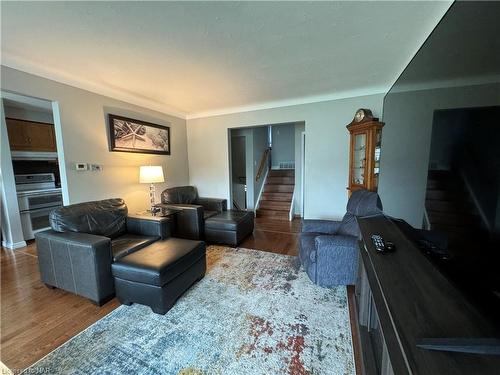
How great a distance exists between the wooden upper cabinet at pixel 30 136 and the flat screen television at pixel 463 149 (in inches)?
207

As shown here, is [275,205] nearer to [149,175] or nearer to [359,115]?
[359,115]

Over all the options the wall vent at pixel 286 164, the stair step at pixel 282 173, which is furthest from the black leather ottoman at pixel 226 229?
the wall vent at pixel 286 164

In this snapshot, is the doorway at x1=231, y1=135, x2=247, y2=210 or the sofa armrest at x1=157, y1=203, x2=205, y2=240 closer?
the sofa armrest at x1=157, y1=203, x2=205, y2=240

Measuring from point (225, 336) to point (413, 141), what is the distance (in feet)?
6.16

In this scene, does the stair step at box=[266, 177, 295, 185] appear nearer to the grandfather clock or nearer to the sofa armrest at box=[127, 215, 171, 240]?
the grandfather clock

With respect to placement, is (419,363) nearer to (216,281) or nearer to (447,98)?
(447,98)

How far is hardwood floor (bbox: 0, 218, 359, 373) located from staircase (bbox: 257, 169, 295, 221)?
3088mm

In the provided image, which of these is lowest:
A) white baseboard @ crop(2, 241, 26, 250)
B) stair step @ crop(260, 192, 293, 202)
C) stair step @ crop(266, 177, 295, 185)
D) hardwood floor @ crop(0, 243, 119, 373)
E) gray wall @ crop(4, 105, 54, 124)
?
hardwood floor @ crop(0, 243, 119, 373)

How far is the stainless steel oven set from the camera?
3.28 meters

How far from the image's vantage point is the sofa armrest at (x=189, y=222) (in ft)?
10.6

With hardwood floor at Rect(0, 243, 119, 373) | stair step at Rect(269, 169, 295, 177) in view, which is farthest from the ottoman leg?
Result: stair step at Rect(269, 169, 295, 177)

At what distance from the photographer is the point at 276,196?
5.57 metres

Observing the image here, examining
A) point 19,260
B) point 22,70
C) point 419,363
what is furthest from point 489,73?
point 19,260

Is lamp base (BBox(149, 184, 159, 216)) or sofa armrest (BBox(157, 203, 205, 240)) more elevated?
lamp base (BBox(149, 184, 159, 216))
